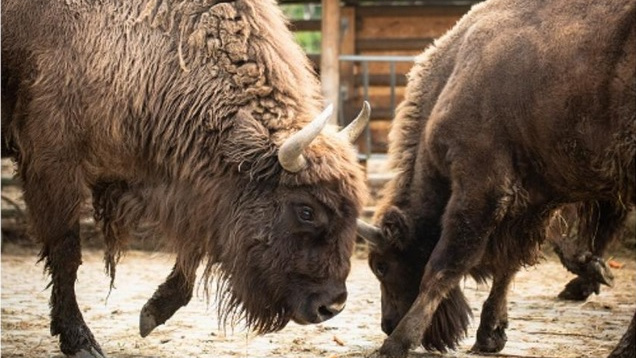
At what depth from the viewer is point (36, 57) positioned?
661 cm

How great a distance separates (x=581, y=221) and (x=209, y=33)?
248 cm

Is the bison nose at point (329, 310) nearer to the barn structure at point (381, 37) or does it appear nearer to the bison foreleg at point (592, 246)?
the bison foreleg at point (592, 246)

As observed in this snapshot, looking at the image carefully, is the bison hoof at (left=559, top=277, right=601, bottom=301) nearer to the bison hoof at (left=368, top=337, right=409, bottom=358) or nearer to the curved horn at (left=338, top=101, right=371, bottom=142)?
the bison hoof at (left=368, top=337, right=409, bottom=358)

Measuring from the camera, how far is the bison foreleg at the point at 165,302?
7074 millimetres

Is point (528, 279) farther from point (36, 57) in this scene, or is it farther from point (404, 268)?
point (36, 57)

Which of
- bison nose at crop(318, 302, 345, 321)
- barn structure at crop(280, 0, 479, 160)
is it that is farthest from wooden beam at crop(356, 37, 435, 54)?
bison nose at crop(318, 302, 345, 321)

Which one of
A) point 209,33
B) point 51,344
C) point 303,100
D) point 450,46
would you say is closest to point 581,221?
point 450,46

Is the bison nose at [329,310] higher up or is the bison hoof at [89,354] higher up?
the bison nose at [329,310]

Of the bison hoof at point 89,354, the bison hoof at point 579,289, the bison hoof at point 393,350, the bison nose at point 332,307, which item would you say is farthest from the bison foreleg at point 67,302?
the bison hoof at point 579,289

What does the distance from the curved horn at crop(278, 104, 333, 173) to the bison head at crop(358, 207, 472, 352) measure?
3.63 ft

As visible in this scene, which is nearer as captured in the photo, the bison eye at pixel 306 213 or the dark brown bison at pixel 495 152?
the dark brown bison at pixel 495 152

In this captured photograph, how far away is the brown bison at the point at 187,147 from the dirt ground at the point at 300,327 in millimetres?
442

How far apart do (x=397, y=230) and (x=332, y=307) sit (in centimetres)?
126

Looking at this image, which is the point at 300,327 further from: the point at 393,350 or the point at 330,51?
the point at 330,51
